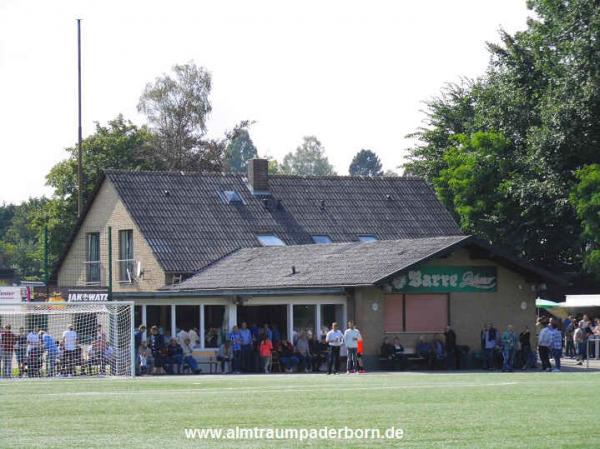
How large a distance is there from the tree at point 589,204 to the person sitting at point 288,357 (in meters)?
16.9

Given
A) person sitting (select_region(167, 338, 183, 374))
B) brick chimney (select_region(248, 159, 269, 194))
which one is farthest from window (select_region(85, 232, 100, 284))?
person sitting (select_region(167, 338, 183, 374))

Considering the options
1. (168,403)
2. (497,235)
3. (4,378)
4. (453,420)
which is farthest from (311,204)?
(453,420)

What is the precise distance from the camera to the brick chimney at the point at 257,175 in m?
52.7

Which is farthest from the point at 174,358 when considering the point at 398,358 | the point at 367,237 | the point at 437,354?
the point at 367,237

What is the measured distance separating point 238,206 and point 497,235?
14482 millimetres

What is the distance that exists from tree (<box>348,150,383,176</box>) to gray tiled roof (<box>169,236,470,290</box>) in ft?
475

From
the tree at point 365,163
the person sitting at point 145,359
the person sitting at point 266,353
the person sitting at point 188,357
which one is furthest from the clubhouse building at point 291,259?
the tree at point 365,163

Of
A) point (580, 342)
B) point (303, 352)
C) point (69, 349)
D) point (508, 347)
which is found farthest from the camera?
point (580, 342)

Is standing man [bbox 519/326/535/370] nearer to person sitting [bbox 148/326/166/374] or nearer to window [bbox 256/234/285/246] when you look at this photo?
person sitting [bbox 148/326/166/374]

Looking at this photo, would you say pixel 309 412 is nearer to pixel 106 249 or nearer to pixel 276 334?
pixel 276 334

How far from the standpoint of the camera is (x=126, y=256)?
4966cm

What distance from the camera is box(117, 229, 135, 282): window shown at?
49.2m

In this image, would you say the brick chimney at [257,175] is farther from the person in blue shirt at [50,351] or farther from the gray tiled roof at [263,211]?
the person in blue shirt at [50,351]

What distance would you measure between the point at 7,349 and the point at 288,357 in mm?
8462
